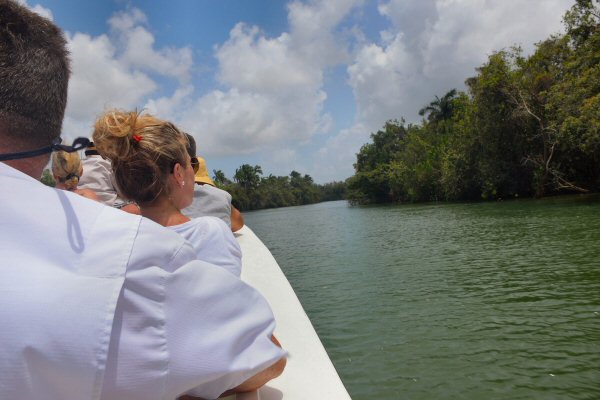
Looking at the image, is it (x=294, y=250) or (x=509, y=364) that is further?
(x=294, y=250)

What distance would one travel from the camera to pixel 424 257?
831cm

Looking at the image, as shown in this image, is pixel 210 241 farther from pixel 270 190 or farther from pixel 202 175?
pixel 270 190

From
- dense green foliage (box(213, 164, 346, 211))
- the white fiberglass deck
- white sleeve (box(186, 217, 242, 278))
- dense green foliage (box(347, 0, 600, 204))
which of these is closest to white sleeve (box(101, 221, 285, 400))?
the white fiberglass deck

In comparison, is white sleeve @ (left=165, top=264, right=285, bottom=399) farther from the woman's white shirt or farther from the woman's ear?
the woman's ear

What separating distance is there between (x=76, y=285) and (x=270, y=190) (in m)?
89.5

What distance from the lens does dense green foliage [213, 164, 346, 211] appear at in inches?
3095

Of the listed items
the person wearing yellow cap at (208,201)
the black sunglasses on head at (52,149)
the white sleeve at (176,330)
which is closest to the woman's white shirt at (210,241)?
the white sleeve at (176,330)

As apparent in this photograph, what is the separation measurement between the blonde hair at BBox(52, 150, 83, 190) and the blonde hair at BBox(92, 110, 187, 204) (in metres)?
1.44

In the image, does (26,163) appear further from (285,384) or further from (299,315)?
(299,315)

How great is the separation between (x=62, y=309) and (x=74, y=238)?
0.14 m

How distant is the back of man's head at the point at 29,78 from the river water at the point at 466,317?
3.05m

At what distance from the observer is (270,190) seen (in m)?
90.0

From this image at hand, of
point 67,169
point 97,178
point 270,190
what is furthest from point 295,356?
point 270,190

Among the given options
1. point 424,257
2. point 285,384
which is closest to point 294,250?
point 424,257
